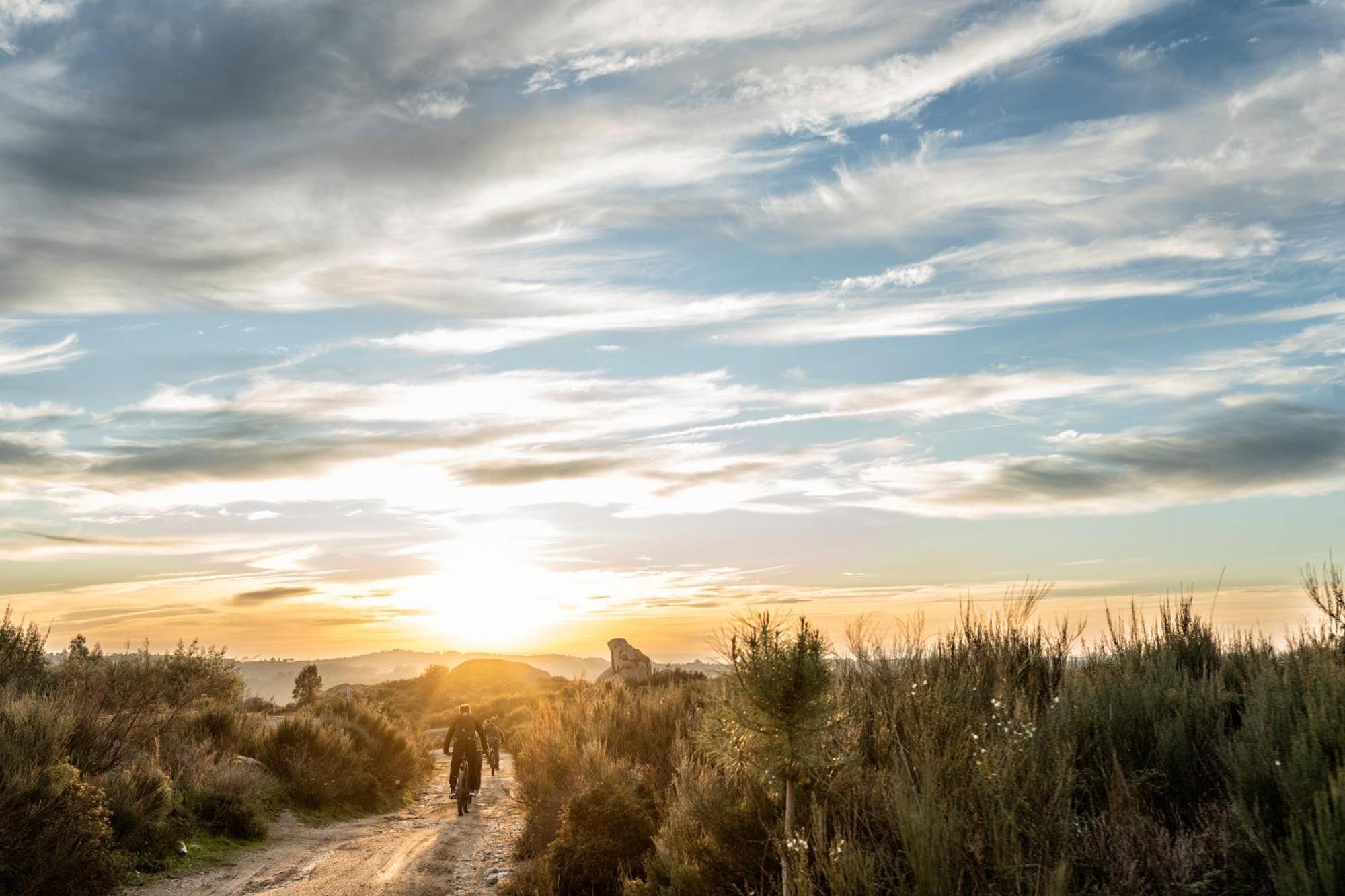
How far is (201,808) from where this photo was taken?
46.8 feet

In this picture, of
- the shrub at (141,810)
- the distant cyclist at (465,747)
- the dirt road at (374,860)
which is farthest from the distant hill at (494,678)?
the shrub at (141,810)

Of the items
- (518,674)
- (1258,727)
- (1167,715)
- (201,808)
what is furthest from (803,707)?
(518,674)

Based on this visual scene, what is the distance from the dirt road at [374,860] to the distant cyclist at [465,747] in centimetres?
66

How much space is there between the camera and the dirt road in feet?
37.6

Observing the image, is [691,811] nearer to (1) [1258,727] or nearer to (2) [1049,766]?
(2) [1049,766]

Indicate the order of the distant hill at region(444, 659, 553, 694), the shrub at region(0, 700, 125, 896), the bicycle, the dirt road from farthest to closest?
1. the distant hill at region(444, 659, 553, 694)
2. the bicycle
3. the dirt road
4. the shrub at region(0, 700, 125, 896)

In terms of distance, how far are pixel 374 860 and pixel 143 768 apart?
3633mm

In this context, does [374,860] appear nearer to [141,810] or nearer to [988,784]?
[141,810]

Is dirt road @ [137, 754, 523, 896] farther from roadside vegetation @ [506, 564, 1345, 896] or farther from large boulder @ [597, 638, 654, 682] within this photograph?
large boulder @ [597, 638, 654, 682]

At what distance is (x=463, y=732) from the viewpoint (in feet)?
60.5

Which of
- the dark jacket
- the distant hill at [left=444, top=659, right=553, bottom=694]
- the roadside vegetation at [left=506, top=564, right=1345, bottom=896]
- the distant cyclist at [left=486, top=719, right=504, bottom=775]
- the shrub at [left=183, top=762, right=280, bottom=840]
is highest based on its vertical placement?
the roadside vegetation at [left=506, top=564, right=1345, bottom=896]

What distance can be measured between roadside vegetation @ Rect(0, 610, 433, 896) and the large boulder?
2079cm

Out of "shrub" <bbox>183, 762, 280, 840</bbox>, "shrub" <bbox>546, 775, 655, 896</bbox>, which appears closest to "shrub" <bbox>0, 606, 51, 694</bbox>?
"shrub" <bbox>183, 762, 280, 840</bbox>

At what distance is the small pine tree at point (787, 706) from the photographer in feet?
22.6
